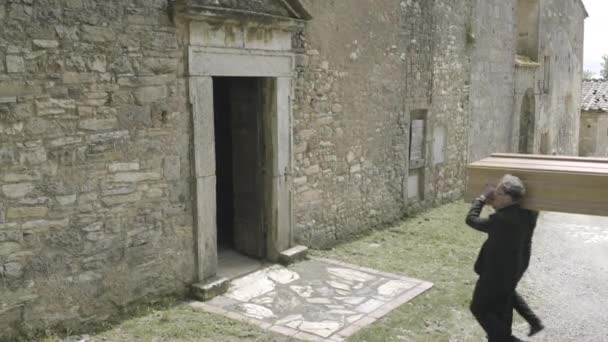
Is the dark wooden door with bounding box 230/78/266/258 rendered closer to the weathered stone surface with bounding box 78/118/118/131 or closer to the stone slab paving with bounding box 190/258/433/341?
the stone slab paving with bounding box 190/258/433/341

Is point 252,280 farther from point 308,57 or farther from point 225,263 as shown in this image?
point 308,57

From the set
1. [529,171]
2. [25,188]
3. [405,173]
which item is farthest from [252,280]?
[405,173]

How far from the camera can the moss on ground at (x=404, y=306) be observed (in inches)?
191

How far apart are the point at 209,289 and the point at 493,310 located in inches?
107

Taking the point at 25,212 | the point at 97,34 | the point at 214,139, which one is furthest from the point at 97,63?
the point at 214,139

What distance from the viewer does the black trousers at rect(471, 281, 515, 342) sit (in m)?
4.42

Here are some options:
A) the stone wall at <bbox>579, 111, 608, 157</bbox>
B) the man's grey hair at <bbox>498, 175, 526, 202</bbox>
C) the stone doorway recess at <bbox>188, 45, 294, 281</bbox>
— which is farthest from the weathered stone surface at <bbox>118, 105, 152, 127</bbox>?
the stone wall at <bbox>579, 111, 608, 157</bbox>

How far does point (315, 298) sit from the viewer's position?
18.9 feet

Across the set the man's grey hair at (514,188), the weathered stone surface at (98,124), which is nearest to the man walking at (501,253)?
the man's grey hair at (514,188)

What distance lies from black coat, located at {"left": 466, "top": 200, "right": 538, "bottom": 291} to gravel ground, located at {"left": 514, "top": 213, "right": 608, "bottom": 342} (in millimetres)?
1145

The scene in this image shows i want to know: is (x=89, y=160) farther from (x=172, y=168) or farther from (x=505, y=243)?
(x=505, y=243)

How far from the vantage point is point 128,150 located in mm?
5066

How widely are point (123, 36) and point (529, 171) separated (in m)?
3.60

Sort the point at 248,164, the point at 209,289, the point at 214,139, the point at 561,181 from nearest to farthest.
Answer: the point at 561,181, the point at 209,289, the point at 214,139, the point at 248,164
